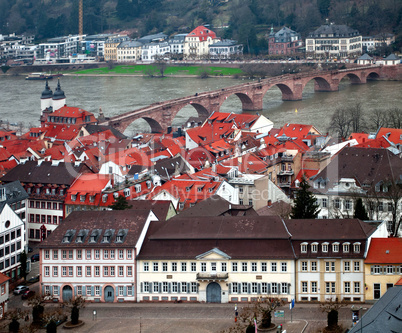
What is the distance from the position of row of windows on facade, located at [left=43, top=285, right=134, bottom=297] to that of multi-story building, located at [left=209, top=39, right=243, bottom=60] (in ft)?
348

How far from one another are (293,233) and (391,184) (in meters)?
8.89

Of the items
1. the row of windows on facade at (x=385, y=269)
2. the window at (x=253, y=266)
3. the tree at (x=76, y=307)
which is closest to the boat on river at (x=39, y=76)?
the tree at (x=76, y=307)

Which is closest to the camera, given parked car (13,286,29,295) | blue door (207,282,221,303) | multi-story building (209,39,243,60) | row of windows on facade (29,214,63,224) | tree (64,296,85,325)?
tree (64,296,85,325)

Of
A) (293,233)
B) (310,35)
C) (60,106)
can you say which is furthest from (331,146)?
(310,35)

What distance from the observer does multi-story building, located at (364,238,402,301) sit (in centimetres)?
3666

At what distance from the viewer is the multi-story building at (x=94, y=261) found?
38.4 meters

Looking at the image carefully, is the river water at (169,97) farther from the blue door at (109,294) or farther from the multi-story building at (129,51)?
the blue door at (109,294)

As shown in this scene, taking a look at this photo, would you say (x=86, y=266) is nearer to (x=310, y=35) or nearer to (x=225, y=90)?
(x=225, y=90)

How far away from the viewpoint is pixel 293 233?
37.9 m

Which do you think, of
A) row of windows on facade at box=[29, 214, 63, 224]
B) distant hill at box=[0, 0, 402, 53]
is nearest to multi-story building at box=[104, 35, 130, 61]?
distant hill at box=[0, 0, 402, 53]

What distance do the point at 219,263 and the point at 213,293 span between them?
111 centimetres

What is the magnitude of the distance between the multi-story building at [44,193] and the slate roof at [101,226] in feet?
25.1

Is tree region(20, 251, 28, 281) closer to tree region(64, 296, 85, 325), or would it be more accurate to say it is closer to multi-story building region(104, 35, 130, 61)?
tree region(64, 296, 85, 325)

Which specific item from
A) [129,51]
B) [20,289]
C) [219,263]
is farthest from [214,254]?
[129,51]
